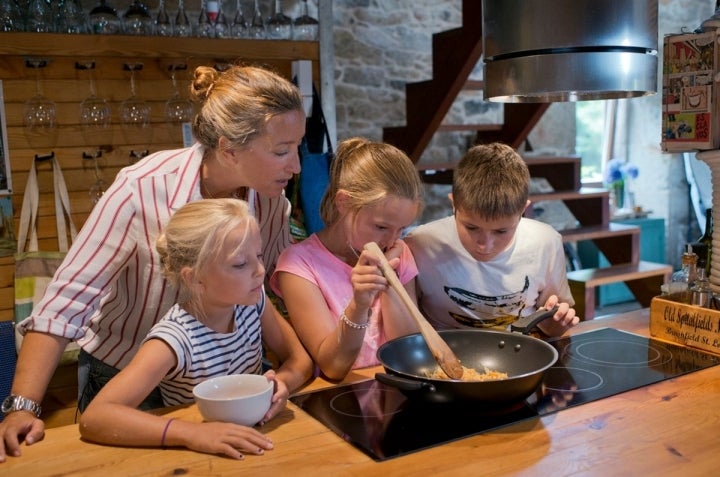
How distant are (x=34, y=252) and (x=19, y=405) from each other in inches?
75.0

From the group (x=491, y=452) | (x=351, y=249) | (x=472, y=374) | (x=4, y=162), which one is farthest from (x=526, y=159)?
(x=491, y=452)

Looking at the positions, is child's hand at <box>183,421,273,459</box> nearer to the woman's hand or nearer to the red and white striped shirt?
the woman's hand

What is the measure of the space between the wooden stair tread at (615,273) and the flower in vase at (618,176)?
170 cm

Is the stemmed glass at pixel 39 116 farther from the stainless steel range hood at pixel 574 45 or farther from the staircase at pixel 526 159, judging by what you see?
the stainless steel range hood at pixel 574 45

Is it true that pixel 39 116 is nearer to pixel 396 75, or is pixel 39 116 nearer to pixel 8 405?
pixel 8 405

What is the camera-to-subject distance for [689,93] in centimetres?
195

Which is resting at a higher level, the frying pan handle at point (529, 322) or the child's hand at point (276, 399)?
the frying pan handle at point (529, 322)

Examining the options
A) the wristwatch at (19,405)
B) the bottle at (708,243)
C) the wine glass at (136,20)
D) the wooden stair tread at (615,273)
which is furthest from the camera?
the wooden stair tread at (615,273)

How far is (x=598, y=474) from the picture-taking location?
113 centimetres

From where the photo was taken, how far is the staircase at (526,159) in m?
4.15

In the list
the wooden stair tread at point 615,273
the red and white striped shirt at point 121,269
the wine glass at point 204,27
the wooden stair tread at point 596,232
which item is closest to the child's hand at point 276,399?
the red and white striped shirt at point 121,269

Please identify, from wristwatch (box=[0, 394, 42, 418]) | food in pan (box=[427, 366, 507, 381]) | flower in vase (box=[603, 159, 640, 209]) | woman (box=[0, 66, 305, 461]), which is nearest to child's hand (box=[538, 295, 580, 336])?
food in pan (box=[427, 366, 507, 381])

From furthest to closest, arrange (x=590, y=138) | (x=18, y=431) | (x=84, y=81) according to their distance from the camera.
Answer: (x=590, y=138), (x=84, y=81), (x=18, y=431)

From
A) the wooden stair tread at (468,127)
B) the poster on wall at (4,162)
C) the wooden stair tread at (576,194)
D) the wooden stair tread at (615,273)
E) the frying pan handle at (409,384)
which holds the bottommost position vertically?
the wooden stair tread at (615,273)
